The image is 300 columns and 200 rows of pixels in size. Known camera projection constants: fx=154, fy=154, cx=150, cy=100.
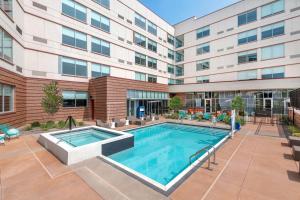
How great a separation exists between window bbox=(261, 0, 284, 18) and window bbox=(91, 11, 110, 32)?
80.7 ft

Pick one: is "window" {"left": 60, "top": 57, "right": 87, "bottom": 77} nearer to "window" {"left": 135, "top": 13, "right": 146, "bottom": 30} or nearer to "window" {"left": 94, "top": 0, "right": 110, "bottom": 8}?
"window" {"left": 94, "top": 0, "right": 110, "bottom": 8}

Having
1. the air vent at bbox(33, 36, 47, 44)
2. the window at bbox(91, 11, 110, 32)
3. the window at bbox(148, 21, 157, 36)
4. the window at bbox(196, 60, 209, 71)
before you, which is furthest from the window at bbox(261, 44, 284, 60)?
the air vent at bbox(33, 36, 47, 44)

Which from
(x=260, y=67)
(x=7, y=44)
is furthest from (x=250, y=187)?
(x=260, y=67)

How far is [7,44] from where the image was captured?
1247 centimetres

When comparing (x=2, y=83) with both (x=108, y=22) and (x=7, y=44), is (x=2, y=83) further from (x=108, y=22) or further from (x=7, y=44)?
(x=108, y=22)

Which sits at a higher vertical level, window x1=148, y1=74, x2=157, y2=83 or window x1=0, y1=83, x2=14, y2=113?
window x1=148, y1=74, x2=157, y2=83

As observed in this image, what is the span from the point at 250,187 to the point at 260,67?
84.7 feet

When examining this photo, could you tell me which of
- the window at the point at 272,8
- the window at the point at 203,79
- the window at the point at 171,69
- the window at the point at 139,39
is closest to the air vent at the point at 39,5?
the window at the point at 139,39

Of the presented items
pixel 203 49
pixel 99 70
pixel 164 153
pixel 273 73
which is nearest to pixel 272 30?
pixel 273 73

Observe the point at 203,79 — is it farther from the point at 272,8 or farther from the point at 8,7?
the point at 8,7

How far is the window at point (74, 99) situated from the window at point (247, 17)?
93.6ft

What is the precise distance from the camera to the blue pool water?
7887mm

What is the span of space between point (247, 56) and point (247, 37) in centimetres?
327

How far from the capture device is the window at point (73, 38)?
1819 cm
